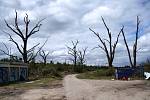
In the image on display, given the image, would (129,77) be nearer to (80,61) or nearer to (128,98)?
(128,98)

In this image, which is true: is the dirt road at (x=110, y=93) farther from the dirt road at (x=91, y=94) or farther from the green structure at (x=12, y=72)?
the green structure at (x=12, y=72)

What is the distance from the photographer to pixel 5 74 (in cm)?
4269

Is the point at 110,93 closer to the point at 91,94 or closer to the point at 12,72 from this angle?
the point at 91,94

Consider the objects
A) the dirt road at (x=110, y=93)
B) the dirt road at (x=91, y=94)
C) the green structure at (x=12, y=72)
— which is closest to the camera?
the dirt road at (x=110, y=93)

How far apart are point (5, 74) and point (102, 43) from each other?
2445cm

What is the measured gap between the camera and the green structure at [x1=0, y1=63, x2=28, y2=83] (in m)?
41.6

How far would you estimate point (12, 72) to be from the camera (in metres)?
45.6

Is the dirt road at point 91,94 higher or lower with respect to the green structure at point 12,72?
lower

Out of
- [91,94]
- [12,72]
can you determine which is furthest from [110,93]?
[12,72]

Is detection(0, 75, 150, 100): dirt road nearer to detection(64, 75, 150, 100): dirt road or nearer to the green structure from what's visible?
detection(64, 75, 150, 100): dirt road

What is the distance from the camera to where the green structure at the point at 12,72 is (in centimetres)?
4164

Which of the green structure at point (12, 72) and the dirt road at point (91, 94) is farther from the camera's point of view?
the green structure at point (12, 72)

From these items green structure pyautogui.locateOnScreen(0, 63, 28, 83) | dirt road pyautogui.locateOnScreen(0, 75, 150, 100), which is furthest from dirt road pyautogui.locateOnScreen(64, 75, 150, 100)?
green structure pyautogui.locateOnScreen(0, 63, 28, 83)

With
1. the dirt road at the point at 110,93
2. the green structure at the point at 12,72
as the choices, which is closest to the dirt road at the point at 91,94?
the dirt road at the point at 110,93
